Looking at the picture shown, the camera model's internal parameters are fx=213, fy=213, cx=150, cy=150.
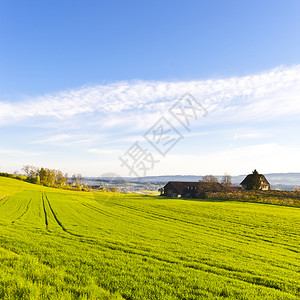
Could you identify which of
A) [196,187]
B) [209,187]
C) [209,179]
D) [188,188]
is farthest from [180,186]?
[209,187]

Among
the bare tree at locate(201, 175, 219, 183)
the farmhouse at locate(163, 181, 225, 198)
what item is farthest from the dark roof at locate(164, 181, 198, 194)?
the bare tree at locate(201, 175, 219, 183)

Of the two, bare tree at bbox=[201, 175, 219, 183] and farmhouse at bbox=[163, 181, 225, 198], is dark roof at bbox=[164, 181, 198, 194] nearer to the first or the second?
farmhouse at bbox=[163, 181, 225, 198]

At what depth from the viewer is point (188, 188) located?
343ft

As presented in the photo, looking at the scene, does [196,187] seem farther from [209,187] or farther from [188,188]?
[209,187]

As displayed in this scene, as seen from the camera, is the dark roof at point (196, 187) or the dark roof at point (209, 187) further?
the dark roof at point (196, 187)

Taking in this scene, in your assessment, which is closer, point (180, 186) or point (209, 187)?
point (209, 187)

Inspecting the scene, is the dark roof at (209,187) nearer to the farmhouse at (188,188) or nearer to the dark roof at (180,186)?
the farmhouse at (188,188)

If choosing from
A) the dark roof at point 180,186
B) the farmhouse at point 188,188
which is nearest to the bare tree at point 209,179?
the farmhouse at point 188,188

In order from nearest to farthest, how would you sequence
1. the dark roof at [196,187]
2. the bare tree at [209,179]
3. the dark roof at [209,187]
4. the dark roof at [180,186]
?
the dark roof at [209,187], the dark roof at [196,187], the bare tree at [209,179], the dark roof at [180,186]

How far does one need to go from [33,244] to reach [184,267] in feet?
29.7

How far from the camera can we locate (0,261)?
360 inches

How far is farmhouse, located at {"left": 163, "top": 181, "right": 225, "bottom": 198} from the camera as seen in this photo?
9162 centimetres

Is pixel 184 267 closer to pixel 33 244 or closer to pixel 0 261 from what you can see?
pixel 0 261

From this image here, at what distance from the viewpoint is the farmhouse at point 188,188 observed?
3607 inches
